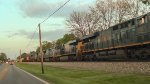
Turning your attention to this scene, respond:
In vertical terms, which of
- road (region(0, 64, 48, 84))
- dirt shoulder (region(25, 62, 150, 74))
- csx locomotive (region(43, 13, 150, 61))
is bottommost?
road (region(0, 64, 48, 84))

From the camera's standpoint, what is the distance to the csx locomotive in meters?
29.6

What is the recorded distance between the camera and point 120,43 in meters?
35.7

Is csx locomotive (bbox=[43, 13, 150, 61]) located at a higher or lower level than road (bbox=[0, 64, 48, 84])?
higher

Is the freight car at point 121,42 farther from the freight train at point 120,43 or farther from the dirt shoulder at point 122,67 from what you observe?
the dirt shoulder at point 122,67

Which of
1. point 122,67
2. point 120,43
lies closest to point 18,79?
point 122,67

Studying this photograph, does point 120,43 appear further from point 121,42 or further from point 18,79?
point 18,79

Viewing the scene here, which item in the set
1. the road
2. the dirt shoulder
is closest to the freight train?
the dirt shoulder

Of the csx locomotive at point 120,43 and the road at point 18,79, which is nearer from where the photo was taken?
the road at point 18,79

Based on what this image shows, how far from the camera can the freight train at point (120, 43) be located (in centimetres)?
2962

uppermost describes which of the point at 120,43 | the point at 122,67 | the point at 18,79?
the point at 120,43

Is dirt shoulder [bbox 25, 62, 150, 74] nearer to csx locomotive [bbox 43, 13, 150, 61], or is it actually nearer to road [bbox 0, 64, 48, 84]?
csx locomotive [bbox 43, 13, 150, 61]

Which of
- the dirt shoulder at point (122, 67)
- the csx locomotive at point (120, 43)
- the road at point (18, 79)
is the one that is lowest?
the road at point (18, 79)

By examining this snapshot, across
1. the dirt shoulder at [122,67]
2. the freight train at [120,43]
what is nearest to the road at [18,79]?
the dirt shoulder at [122,67]

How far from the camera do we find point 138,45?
30516mm
